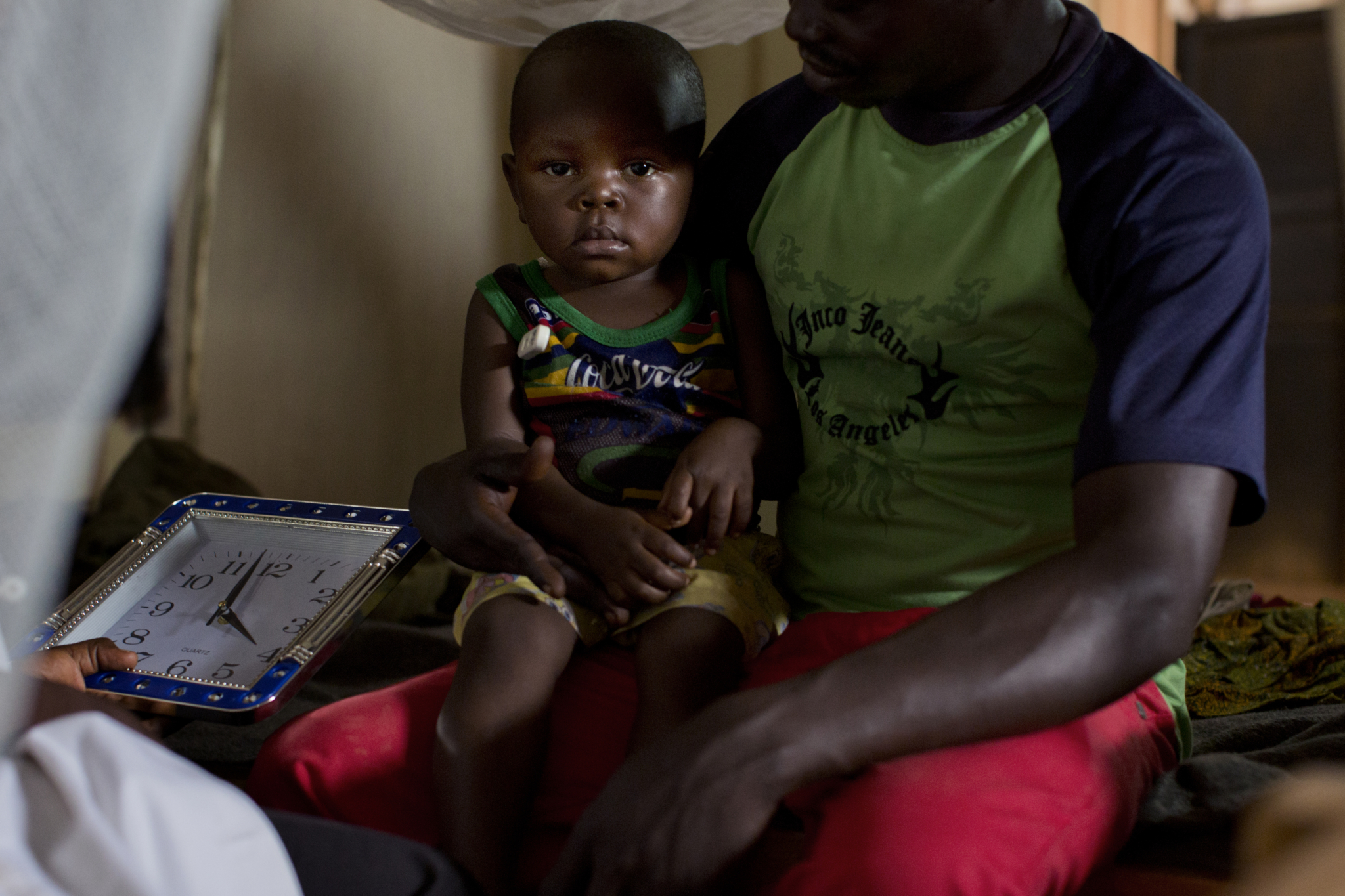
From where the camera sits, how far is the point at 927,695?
0.67 m

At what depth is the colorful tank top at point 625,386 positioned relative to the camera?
1091mm

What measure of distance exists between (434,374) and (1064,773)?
2.57 m

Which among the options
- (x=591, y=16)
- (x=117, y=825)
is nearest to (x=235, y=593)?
(x=117, y=825)

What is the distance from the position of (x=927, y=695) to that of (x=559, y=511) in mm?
427

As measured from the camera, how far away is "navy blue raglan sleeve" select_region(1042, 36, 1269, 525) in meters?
0.73

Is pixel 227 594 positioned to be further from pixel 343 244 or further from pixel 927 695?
pixel 343 244

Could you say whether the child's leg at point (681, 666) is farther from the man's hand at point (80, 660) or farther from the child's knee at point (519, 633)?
the man's hand at point (80, 660)

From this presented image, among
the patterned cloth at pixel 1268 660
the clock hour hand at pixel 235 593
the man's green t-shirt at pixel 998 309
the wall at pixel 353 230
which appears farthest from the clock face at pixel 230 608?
the wall at pixel 353 230

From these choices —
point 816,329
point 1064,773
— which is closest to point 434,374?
point 816,329

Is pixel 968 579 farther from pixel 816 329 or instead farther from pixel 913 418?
pixel 816 329

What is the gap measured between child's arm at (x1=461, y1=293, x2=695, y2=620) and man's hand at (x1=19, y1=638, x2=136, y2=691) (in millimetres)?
364

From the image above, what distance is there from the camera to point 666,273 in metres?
1.17

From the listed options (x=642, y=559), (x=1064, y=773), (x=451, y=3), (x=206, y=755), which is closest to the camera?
(x=1064, y=773)

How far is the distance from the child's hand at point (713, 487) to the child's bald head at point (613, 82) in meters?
0.31
